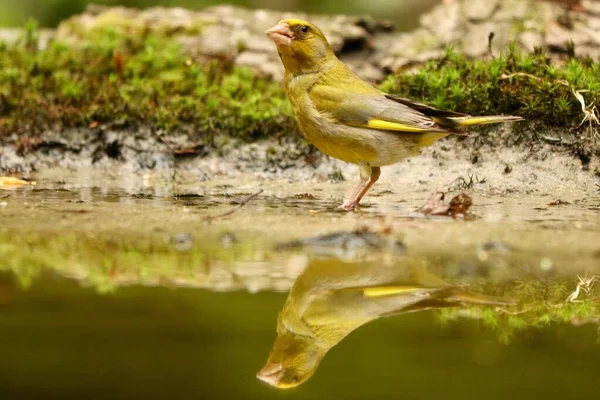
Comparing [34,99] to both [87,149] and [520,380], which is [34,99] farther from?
[520,380]

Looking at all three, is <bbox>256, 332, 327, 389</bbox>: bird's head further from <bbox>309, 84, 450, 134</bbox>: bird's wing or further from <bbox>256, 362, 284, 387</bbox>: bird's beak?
<bbox>309, 84, 450, 134</bbox>: bird's wing

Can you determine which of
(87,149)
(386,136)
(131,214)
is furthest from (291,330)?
(87,149)

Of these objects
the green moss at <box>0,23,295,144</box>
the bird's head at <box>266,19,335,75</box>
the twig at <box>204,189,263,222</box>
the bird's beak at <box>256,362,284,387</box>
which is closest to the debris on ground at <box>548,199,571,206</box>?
the bird's head at <box>266,19,335,75</box>

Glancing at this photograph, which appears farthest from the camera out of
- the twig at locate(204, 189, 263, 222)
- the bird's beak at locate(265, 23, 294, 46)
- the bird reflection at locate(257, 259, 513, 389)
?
the bird's beak at locate(265, 23, 294, 46)

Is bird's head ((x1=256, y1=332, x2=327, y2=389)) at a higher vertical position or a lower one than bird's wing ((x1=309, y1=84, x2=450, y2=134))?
lower

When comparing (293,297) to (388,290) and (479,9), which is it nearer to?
(388,290)

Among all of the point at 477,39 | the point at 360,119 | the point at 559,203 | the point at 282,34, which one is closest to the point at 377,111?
the point at 360,119

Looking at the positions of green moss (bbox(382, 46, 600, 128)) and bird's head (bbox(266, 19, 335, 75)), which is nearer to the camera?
bird's head (bbox(266, 19, 335, 75))
